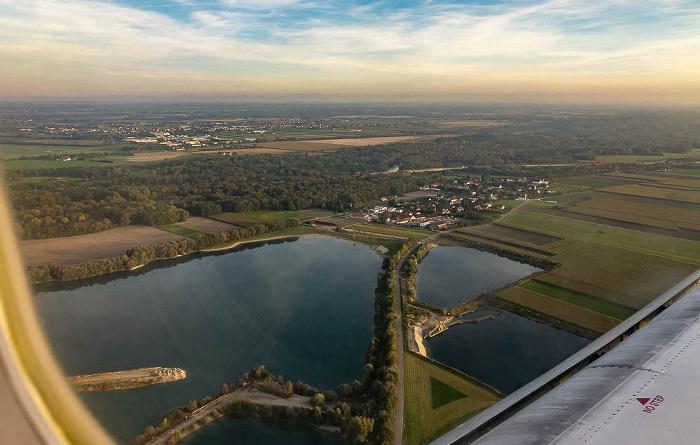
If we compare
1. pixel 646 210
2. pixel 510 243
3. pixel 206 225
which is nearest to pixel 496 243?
pixel 510 243

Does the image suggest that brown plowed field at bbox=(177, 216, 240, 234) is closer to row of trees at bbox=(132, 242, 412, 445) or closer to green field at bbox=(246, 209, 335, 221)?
green field at bbox=(246, 209, 335, 221)

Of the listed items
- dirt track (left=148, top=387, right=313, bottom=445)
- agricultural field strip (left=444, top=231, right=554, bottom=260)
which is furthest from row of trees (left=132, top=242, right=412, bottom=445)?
agricultural field strip (left=444, top=231, right=554, bottom=260)

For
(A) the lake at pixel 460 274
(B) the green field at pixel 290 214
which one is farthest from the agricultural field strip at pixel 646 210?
(B) the green field at pixel 290 214

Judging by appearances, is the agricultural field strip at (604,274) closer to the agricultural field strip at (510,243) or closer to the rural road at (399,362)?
the agricultural field strip at (510,243)

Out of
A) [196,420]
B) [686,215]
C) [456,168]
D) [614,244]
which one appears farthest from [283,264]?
[456,168]

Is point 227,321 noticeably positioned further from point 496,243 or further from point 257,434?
point 496,243

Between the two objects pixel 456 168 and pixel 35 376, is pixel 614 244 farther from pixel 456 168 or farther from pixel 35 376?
pixel 456 168
